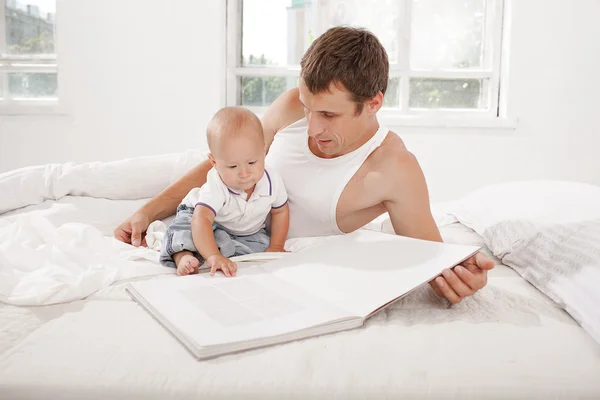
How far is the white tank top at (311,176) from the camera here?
142cm

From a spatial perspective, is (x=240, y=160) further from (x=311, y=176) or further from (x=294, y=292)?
(x=294, y=292)

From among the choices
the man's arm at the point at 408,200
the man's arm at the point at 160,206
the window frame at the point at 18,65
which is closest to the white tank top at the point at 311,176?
the man's arm at the point at 408,200

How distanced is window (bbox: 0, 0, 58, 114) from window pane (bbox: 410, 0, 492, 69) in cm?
230

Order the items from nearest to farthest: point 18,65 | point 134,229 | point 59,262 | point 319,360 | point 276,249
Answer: point 319,360 → point 59,262 → point 276,249 → point 134,229 → point 18,65

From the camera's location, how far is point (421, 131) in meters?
3.26

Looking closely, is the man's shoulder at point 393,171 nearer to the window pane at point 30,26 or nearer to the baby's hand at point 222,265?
the baby's hand at point 222,265

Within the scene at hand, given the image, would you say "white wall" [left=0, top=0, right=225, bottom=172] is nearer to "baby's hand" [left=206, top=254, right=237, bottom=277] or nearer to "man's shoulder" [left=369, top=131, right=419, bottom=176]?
"man's shoulder" [left=369, top=131, right=419, bottom=176]

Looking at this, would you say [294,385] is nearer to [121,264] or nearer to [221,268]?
[221,268]

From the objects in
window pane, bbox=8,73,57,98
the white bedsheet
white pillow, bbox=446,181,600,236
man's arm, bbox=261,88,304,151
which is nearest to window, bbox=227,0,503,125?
window pane, bbox=8,73,57,98

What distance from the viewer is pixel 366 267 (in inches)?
41.1

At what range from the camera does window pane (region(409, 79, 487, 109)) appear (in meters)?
3.43

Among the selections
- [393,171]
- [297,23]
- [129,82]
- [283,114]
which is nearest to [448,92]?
[297,23]

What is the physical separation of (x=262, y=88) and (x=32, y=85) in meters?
1.50

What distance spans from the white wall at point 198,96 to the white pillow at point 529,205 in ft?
4.31
